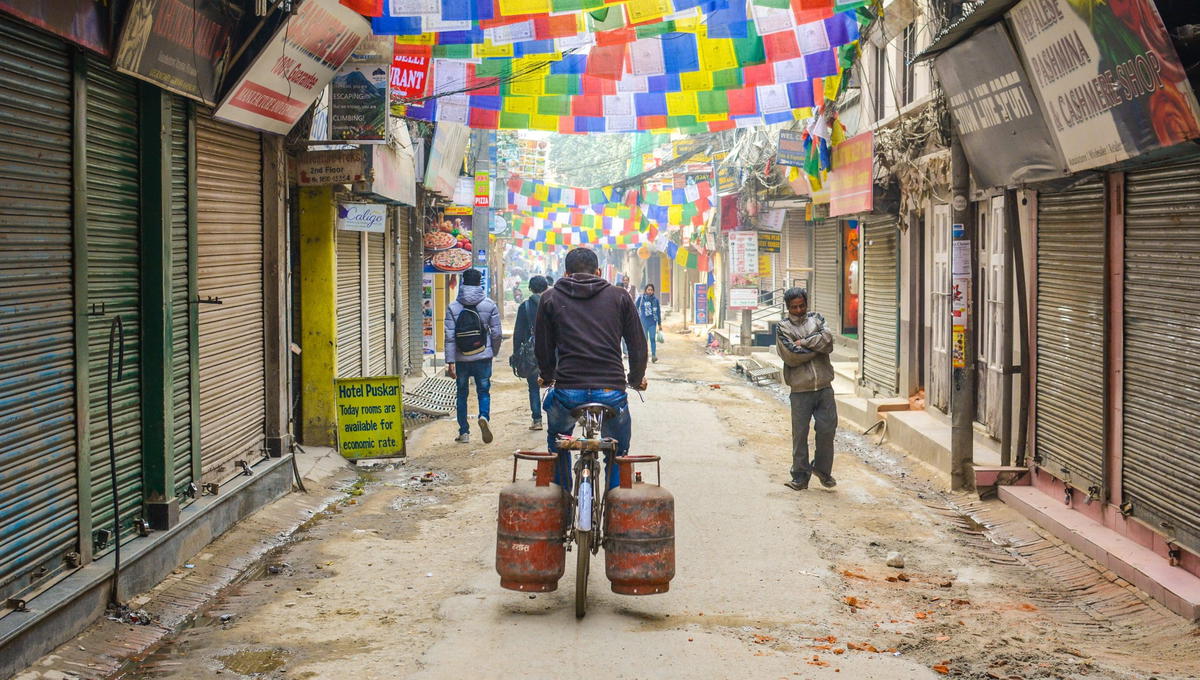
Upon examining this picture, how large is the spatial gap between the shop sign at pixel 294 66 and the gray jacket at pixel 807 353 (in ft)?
15.3

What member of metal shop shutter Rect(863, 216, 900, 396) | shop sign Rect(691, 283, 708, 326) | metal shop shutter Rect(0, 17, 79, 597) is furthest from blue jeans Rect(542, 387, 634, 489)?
shop sign Rect(691, 283, 708, 326)

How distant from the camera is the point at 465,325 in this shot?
42.9ft

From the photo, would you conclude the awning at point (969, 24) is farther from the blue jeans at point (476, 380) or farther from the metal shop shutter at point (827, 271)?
the metal shop shutter at point (827, 271)

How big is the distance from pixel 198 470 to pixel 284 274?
2667 mm

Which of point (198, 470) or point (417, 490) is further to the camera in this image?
point (417, 490)

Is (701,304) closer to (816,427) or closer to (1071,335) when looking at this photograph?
(816,427)

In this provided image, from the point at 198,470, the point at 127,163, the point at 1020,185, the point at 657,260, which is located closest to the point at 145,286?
the point at 127,163

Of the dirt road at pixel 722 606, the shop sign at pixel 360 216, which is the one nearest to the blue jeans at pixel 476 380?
the shop sign at pixel 360 216

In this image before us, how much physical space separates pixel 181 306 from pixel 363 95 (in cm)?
396

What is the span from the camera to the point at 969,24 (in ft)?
27.9

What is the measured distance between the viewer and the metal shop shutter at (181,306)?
7703 mm

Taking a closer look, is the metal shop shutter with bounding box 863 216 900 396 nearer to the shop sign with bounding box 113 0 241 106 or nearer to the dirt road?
the dirt road

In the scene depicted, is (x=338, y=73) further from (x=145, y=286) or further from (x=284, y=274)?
(x=145, y=286)

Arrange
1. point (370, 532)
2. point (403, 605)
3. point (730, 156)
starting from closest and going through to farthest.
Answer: point (403, 605)
point (370, 532)
point (730, 156)
